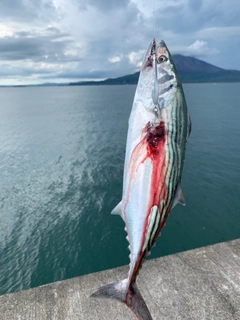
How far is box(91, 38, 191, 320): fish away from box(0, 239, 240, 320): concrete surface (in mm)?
1912

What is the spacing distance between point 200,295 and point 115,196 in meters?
8.53

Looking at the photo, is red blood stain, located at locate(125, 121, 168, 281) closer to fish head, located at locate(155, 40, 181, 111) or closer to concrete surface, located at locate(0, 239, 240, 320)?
fish head, located at locate(155, 40, 181, 111)

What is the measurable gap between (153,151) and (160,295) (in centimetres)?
277

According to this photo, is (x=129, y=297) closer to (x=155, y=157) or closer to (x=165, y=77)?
(x=155, y=157)

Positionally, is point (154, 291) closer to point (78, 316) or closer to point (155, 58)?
point (78, 316)

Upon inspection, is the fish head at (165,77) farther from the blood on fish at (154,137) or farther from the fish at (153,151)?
the blood on fish at (154,137)

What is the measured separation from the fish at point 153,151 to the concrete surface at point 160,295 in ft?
6.27

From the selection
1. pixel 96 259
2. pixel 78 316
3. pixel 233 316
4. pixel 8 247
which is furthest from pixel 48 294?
pixel 8 247

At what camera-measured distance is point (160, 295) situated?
4008 mm

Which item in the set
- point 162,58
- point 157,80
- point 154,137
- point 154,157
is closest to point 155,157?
point 154,157

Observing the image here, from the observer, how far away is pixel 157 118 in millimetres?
2195

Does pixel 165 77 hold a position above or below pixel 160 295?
above

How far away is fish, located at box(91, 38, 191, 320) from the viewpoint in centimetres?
218

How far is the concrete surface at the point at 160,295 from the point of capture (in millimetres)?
3736
